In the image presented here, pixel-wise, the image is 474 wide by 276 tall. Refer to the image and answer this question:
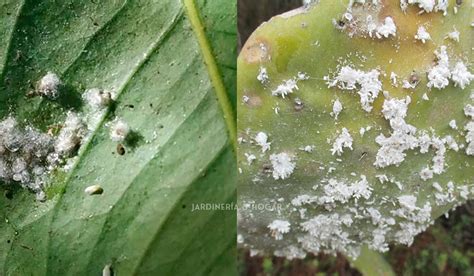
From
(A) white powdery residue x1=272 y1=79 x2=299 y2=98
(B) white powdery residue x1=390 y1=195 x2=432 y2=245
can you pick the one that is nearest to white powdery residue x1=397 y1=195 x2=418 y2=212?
(B) white powdery residue x1=390 y1=195 x2=432 y2=245

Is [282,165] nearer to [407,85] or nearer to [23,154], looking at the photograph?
[407,85]

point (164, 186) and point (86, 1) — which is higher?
point (86, 1)

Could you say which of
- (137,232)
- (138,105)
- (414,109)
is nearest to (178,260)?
(137,232)

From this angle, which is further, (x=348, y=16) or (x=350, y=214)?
(x=350, y=214)

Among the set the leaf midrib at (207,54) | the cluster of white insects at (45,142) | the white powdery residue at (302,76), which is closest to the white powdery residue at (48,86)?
the cluster of white insects at (45,142)

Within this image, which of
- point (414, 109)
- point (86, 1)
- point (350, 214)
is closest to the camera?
point (86, 1)

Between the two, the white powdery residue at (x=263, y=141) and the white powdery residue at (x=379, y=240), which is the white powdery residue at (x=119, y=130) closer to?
the white powdery residue at (x=263, y=141)

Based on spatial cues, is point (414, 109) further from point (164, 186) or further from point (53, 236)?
point (53, 236)

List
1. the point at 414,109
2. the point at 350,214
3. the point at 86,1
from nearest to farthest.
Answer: the point at 86,1 → the point at 414,109 → the point at 350,214
